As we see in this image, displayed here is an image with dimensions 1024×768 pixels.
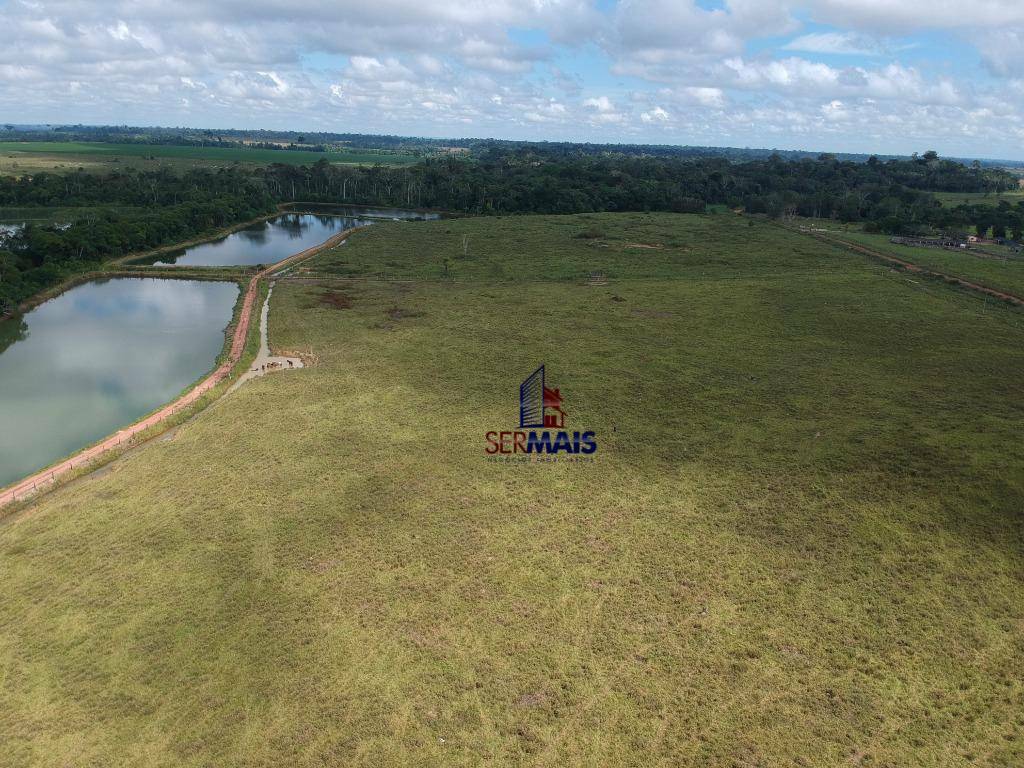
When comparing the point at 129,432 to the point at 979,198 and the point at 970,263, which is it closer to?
the point at 970,263

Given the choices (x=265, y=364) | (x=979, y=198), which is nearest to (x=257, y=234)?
(x=265, y=364)


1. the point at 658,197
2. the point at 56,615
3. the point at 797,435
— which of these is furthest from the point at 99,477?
the point at 658,197

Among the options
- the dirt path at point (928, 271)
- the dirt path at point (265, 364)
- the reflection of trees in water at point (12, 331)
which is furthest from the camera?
the dirt path at point (928, 271)

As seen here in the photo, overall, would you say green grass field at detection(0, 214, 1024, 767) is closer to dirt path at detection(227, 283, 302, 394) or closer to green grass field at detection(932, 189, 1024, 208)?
dirt path at detection(227, 283, 302, 394)

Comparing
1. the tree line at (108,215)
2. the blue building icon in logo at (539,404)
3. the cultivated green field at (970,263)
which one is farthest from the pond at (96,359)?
the cultivated green field at (970,263)

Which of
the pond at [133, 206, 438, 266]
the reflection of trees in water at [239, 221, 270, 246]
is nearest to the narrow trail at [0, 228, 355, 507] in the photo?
the pond at [133, 206, 438, 266]

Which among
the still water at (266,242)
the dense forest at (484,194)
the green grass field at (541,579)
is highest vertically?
the dense forest at (484,194)

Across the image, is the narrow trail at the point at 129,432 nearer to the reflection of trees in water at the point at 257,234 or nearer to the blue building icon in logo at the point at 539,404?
the blue building icon in logo at the point at 539,404
